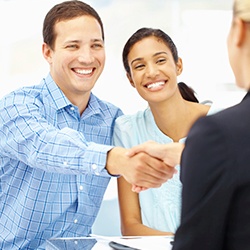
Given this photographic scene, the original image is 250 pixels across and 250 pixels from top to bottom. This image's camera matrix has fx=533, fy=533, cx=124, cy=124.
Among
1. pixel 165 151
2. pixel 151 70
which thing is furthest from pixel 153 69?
pixel 165 151

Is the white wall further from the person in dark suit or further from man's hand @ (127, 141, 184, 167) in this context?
the person in dark suit

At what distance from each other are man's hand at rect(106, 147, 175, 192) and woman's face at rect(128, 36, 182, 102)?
499 millimetres

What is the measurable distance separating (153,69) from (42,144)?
57 cm

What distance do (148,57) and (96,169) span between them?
0.62 meters

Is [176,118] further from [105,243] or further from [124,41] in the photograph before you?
[124,41]

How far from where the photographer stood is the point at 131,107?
3441 mm

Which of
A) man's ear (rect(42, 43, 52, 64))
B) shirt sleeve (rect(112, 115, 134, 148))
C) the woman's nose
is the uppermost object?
man's ear (rect(42, 43, 52, 64))

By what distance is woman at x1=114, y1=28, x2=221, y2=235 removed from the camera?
1.83 meters

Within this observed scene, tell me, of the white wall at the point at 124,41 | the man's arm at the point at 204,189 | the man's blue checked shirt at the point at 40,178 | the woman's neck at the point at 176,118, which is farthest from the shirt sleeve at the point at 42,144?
the white wall at the point at 124,41

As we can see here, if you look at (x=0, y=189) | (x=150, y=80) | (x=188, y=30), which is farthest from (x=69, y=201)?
(x=188, y=30)

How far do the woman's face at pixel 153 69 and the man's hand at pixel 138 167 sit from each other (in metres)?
0.50

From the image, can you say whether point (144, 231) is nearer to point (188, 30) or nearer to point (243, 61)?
point (243, 61)

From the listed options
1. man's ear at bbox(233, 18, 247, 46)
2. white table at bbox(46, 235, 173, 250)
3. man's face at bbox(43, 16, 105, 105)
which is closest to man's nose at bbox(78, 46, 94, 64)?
man's face at bbox(43, 16, 105, 105)

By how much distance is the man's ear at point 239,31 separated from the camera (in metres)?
0.76
